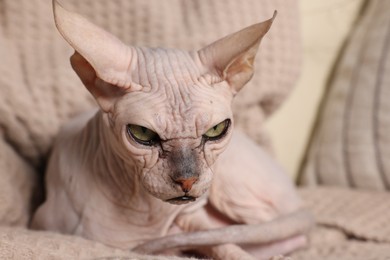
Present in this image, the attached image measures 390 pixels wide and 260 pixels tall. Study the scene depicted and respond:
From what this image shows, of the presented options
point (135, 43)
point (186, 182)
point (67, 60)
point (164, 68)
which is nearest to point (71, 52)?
point (67, 60)

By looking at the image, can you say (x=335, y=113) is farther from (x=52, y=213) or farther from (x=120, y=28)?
(x=52, y=213)

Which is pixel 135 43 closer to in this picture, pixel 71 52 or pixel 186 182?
pixel 71 52

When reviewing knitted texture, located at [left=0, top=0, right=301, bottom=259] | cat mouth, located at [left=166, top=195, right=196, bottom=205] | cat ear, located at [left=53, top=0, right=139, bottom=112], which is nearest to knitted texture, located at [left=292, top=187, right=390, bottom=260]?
knitted texture, located at [left=0, top=0, right=301, bottom=259]

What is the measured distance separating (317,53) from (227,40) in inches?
35.1

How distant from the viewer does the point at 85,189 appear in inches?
49.0

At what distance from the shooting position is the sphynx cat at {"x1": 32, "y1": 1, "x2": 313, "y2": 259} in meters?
1.03

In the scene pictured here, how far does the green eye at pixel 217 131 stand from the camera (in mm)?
1062

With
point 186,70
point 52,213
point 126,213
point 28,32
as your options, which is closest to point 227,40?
point 186,70

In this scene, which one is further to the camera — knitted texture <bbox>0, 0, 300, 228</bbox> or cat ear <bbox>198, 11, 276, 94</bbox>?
knitted texture <bbox>0, 0, 300, 228</bbox>

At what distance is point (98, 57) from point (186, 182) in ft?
0.72

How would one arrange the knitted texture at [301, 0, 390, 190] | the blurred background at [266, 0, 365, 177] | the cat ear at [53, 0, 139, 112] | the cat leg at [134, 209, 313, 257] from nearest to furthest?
the cat ear at [53, 0, 139, 112], the cat leg at [134, 209, 313, 257], the knitted texture at [301, 0, 390, 190], the blurred background at [266, 0, 365, 177]

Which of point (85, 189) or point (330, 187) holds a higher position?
point (85, 189)

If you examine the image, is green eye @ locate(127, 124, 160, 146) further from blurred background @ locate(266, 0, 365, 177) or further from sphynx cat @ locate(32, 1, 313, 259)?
blurred background @ locate(266, 0, 365, 177)

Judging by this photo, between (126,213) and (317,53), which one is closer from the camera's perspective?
(126,213)
